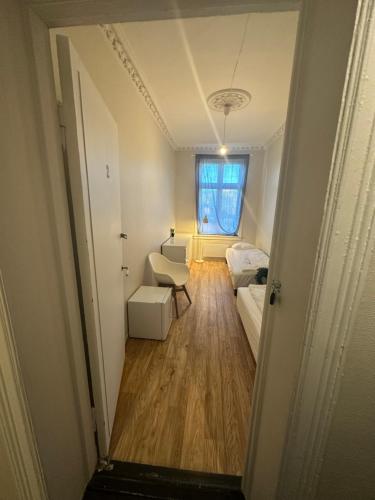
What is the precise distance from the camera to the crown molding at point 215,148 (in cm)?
480

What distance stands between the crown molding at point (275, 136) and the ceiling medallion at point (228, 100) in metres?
1.06

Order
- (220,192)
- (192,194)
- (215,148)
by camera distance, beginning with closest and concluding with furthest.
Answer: (215,148)
(220,192)
(192,194)

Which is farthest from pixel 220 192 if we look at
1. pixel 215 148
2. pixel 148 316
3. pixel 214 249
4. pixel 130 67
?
pixel 148 316

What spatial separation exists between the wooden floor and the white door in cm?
25

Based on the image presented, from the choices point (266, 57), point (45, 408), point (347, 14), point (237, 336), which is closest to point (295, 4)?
point (347, 14)

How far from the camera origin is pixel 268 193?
437 cm

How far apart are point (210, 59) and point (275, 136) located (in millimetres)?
2580

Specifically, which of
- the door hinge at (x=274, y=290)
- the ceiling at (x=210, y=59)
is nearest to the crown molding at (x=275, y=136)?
the ceiling at (x=210, y=59)

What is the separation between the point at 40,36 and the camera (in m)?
0.74

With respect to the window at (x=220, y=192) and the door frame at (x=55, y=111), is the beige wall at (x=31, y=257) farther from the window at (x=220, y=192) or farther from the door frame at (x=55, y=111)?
the window at (x=220, y=192)

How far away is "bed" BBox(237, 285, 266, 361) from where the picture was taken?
1957 mm

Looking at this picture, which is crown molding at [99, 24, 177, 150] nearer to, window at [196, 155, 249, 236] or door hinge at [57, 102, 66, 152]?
door hinge at [57, 102, 66, 152]

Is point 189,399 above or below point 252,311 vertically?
below

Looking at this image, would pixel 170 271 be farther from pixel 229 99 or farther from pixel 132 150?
pixel 229 99
